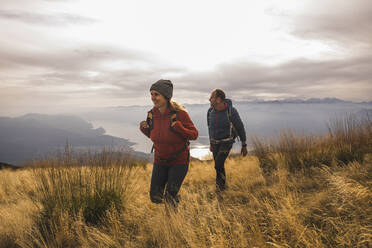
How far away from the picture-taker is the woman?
2.75 meters

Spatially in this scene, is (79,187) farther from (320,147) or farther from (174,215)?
(320,147)

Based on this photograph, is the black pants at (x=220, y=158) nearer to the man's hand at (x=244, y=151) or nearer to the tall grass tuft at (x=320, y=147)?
the man's hand at (x=244, y=151)

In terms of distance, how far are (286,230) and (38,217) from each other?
2.99m

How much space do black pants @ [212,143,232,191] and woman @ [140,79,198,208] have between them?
4.86ft

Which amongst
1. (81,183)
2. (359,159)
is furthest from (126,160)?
(359,159)

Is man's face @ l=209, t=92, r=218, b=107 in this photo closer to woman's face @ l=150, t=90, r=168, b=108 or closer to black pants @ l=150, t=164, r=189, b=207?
woman's face @ l=150, t=90, r=168, b=108

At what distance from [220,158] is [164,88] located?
6.81 feet

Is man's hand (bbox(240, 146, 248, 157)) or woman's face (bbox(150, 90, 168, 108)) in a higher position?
woman's face (bbox(150, 90, 168, 108))

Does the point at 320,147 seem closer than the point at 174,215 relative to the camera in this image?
No

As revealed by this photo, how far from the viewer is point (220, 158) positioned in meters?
4.25

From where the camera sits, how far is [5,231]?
2539 mm

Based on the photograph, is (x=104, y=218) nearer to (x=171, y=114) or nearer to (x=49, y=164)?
(x=49, y=164)

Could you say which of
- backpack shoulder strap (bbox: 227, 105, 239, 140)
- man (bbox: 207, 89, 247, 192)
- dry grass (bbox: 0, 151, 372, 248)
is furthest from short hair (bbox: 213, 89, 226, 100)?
dry grass (bbox: 0, 151, 372, 248)

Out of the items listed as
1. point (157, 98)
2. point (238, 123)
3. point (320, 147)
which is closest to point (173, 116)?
point (157, 98)
